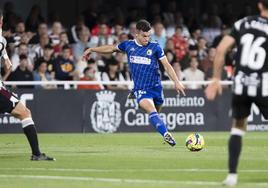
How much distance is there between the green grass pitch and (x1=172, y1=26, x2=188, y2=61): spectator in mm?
6126

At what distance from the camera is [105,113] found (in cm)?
2431

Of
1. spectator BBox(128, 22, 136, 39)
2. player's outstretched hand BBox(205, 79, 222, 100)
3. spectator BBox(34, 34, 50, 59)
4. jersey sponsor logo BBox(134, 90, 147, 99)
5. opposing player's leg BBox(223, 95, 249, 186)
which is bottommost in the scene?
opposing player's leg BBox(223, 95, 249, 186)

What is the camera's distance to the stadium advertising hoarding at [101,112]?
24.0 meters

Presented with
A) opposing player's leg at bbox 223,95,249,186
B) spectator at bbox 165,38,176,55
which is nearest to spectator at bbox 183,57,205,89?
spectator at bbox 165,38,176,55

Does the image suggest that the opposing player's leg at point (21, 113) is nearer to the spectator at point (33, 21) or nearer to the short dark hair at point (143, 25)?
the short dark hair at point (143, 25)

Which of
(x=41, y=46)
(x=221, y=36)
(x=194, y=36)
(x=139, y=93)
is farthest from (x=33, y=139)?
(x=221, y=36)

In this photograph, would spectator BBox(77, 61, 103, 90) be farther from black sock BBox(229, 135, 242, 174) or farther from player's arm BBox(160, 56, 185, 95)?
black sock BBox(229, 135, 242, 174)

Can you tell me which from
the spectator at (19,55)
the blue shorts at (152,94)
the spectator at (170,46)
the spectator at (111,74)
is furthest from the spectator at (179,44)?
the blue shorts at (152,94)

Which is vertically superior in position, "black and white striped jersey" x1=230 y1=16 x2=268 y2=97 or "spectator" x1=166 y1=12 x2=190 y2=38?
"spectator" x1=166 y1=12 x2=190 y2=38

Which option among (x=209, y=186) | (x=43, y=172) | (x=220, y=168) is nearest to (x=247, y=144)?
(x=220, y=168)

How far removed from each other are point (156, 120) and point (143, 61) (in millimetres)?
1373

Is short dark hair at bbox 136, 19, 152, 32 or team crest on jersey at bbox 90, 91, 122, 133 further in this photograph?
team crest on jersey at bbox 90, 91, 122, 133

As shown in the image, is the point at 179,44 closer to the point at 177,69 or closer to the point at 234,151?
the point at 177,69

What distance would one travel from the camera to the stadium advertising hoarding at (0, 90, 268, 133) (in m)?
24.0
